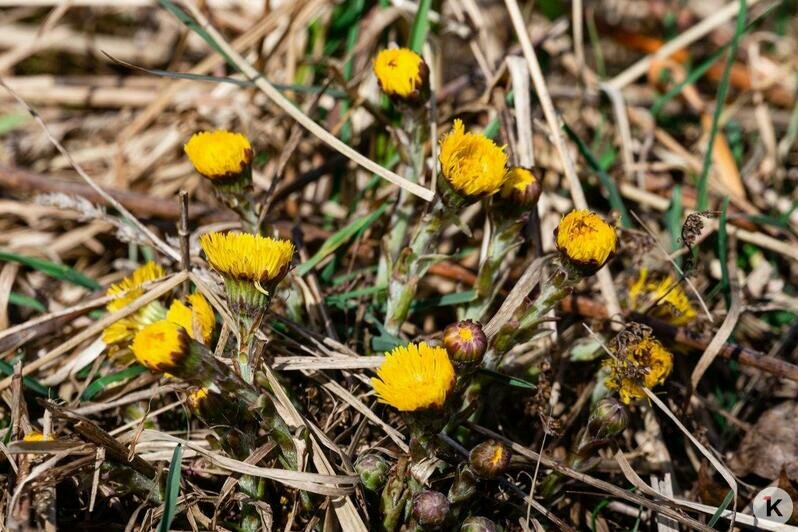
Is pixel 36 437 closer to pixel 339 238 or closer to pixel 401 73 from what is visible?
pixel 339 238

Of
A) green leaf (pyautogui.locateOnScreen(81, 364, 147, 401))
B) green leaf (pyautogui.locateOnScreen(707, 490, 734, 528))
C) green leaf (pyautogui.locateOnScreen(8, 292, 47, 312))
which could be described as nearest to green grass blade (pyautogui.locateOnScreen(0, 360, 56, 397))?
green leaf (pyautogui.locateOnScreen(81, 364, 147, 401))

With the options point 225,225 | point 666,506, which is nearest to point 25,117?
point 225,225

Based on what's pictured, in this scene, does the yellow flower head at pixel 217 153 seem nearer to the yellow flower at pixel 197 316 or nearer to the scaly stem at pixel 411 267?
the yellow flower at pixel 197 316

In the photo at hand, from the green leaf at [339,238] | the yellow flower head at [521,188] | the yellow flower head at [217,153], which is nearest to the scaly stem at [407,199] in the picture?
the green leaf at [339,238]

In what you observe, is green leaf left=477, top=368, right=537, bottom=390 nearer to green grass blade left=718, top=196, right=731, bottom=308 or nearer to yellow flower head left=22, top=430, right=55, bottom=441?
green grass blade left=718, top=196, right=731, bottom=308

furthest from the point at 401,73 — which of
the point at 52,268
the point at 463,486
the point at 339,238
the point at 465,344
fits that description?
the point at 52,268

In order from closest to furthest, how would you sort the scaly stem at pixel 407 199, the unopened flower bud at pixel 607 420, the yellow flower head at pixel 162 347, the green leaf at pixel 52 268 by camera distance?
the yellow flower head at pixel 162 347 → the unopened flower bud at pixel 607 420 → the scaly stem at pixel 407 199 → the green leaf at pixel 52 268
